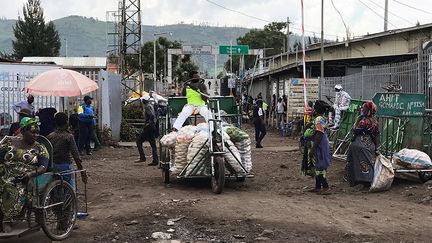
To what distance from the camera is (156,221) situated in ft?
25.4

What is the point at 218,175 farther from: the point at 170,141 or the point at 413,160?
the point at 413,160

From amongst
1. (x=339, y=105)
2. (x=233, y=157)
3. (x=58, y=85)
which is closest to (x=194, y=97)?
(x=233, y=157)

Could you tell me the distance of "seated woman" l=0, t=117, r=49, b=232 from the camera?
6434 millimetres

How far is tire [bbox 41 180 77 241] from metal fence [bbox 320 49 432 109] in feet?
29.2

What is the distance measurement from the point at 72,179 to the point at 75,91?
212 inches

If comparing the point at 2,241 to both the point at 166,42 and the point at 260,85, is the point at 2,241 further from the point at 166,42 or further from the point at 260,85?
the point at 166,42

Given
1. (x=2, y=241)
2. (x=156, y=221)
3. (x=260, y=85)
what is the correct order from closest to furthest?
(x=2, y=241)
(x=156, y=221)
(x=260, y=85)

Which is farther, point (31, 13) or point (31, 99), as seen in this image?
point (31, 13)

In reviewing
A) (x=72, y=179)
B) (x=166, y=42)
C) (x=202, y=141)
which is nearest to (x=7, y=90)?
(x=202, y=141)

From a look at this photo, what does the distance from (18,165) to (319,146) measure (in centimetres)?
535

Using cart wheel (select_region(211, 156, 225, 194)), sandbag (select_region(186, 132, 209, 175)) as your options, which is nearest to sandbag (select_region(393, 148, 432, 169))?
cart wheel (select_region(211, 156, 225, 194))

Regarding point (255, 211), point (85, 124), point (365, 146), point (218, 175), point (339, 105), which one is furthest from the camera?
point (85, 124)

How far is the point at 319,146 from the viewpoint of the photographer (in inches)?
395

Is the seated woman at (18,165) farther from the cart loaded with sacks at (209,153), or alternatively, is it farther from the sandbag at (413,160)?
the sandbag at (413,160)
